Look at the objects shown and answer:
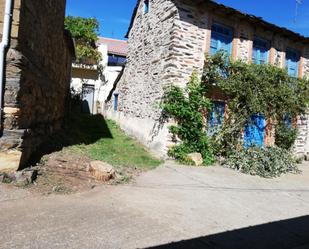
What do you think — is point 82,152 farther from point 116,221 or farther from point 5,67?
point 116,221

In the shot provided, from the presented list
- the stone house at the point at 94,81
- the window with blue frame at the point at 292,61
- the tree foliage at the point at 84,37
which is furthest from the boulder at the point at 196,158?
the tree foliage at the point at 84,37

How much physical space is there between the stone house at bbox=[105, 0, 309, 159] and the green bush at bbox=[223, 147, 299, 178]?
73.5 inches

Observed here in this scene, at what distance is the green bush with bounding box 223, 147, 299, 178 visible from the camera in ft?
34.0

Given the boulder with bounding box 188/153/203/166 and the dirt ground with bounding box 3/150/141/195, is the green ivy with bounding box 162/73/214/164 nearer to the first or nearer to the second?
the boulder with bounding box 188/153/203/166

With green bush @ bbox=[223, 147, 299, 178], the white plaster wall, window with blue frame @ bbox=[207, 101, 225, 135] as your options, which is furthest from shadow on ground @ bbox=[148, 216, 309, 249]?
the white plaster wall

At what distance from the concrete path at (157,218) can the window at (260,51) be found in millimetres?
6752

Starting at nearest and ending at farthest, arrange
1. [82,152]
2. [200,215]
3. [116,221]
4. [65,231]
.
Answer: [65,231] → [116,221] → [200,215] → [82,152]

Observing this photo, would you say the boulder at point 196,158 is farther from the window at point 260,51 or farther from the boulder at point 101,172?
the window at point 260,51

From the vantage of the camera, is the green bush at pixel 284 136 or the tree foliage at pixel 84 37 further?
the tree foliage at pixel 84 37

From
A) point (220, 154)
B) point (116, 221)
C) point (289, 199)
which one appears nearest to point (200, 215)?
point (116, 221)

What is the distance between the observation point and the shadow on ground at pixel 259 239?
175 inches

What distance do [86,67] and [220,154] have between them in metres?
15.3

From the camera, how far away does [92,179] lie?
262 inches

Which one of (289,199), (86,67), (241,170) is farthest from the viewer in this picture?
(86,67)
